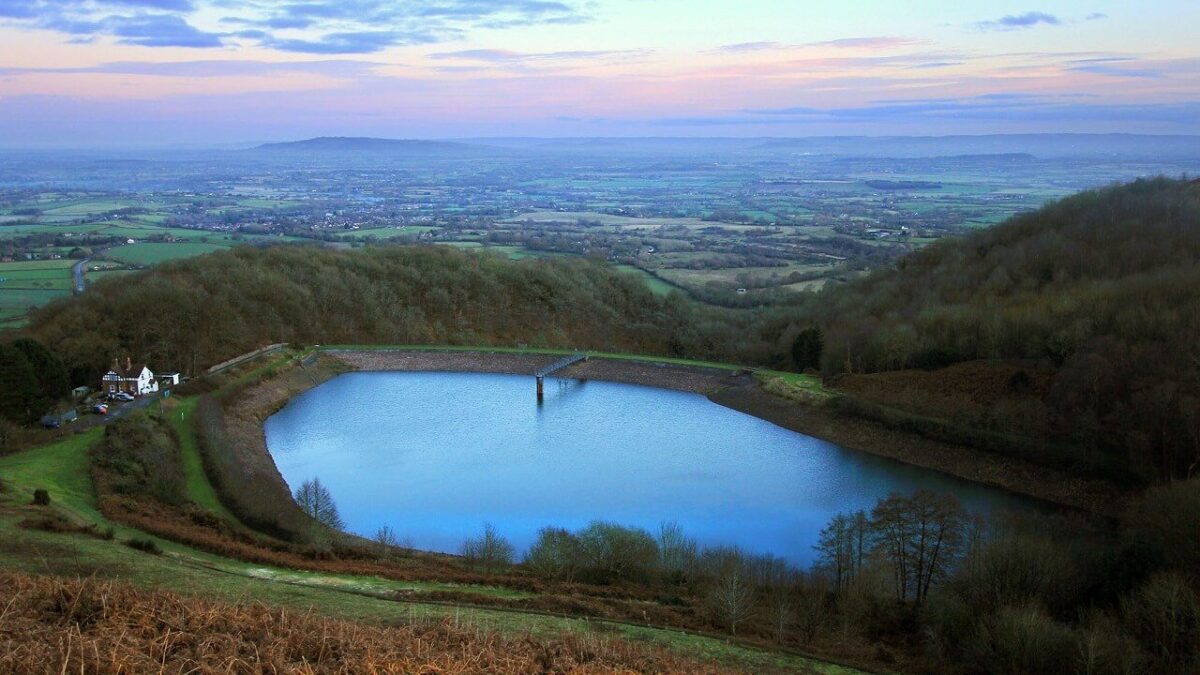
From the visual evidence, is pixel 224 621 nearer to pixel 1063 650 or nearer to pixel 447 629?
pixel 447 629

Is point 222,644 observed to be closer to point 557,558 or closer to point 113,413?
point 557,558

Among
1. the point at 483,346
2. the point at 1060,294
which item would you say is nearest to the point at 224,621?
the point at 1060,294

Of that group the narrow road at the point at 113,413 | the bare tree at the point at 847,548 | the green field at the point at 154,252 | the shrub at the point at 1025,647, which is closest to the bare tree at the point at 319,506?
the narrow road at the point at 113,413

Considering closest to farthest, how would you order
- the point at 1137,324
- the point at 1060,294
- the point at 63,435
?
the point at 63,435
the point at 1137,324
the point at 1060,294

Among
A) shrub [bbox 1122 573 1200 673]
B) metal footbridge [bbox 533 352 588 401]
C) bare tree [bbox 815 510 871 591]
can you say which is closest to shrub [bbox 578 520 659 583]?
bare tree [bbox 815 510 871 591]

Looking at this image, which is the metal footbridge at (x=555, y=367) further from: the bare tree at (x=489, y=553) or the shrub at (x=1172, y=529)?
the shrub at (x=1172, y=529)

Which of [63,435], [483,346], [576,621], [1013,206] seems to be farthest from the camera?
[1013,206]
